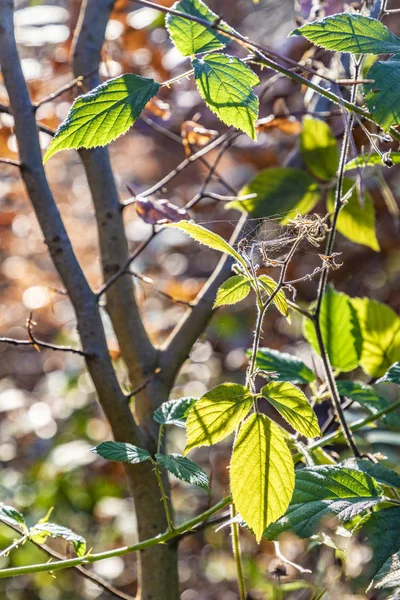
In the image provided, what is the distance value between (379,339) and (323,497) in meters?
0.34

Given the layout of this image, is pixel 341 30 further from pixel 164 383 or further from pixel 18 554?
pixel 18 554

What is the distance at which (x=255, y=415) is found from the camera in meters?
0.51

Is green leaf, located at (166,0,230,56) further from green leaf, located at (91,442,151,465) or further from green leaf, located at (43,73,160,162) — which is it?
green leaf, located at (91,442,151,465)

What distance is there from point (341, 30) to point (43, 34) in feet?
4.81

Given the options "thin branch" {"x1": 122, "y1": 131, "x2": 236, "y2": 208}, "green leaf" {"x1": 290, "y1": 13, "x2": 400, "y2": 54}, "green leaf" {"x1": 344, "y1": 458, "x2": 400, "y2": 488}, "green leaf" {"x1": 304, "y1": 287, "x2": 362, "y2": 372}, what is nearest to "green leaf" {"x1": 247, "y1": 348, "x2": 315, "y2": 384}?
"green leaf" {"x1": 304, "y1": 287, "x2": 362, "y2": 372}

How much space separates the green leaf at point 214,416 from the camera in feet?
1.67

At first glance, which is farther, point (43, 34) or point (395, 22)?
point (395, 22)

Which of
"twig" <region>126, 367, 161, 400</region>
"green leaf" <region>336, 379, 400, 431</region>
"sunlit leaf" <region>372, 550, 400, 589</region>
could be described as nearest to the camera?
"sunlit leaf" <region>372, 550, 400, 589</region>

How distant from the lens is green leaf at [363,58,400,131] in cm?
49

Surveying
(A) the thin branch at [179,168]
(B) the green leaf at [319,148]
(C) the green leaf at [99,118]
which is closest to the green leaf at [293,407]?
(C) the green leaf at [99,118]

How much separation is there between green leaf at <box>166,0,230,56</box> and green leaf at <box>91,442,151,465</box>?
1.16ft

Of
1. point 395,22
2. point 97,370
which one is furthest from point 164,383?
point 395,22

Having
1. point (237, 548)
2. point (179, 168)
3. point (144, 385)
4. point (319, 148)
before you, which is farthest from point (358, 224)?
point (237, 548)

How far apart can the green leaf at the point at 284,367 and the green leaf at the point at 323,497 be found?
184 millimetres
